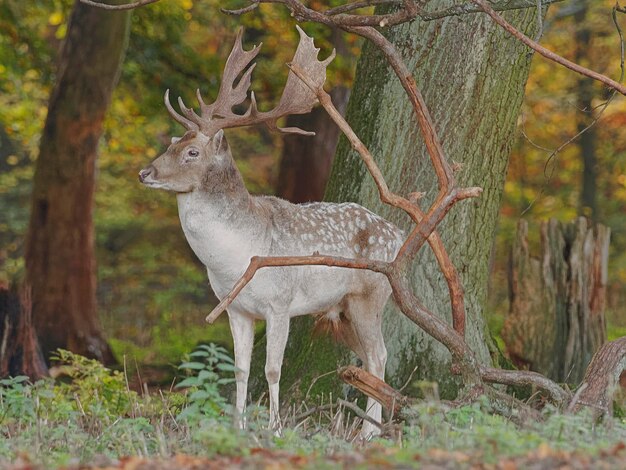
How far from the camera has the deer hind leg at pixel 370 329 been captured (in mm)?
7938

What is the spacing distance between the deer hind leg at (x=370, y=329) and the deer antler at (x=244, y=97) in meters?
1.14

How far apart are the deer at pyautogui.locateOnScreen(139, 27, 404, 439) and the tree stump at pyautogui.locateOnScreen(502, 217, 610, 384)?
374 centimetres

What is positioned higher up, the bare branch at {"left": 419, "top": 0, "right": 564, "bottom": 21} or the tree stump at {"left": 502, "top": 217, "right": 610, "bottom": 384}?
the bare branch at {"left": 419, "top": 0, "right": 564, "bottom": 21}

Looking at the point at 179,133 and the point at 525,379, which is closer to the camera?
the point at 525,379

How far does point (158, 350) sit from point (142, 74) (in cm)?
355

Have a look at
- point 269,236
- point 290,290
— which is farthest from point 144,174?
point 290,290

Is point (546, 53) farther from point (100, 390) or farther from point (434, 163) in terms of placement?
point (100, 390)

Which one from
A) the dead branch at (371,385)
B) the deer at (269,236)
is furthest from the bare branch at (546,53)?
the dead branch at (371,385)

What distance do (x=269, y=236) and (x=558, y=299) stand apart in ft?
15.6

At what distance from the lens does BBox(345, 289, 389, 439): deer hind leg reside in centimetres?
794

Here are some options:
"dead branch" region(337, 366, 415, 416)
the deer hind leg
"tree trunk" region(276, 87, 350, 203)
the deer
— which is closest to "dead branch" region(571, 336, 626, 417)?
"dead branch" region(337, 366, 415, 416)

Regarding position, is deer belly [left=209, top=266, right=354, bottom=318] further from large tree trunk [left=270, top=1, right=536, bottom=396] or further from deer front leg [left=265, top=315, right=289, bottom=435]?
large tree trunk [left=270, top=1, right=536, bottom=396]

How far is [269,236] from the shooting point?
7559 mm

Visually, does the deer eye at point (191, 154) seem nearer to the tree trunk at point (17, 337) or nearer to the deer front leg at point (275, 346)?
the deer front leg at point (275, 346)
